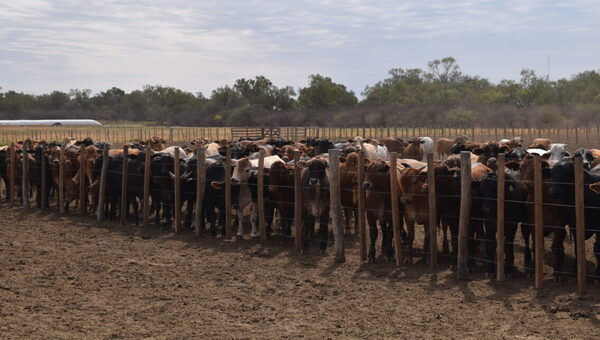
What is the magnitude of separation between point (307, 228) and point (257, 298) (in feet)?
12.6

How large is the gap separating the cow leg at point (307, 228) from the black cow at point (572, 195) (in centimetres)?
450

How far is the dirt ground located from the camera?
25.1ft

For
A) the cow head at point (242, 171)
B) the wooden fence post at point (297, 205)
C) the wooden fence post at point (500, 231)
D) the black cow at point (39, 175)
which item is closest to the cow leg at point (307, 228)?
the wooden fence post at point (297, 205)

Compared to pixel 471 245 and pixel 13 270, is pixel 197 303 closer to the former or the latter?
pixel 13 270

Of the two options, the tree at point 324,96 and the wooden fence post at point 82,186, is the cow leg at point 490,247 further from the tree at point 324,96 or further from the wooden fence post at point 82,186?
the tree at point 324,96

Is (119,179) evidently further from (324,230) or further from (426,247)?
(426,247)

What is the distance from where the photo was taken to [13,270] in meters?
10.7

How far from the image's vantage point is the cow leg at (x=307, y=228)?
40.5ft

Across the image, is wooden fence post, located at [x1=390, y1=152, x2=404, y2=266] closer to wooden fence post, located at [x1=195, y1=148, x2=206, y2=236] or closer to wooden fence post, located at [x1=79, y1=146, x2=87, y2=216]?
wooden fence post, located at [x1=195, y1=148, x2=206, y2=236]

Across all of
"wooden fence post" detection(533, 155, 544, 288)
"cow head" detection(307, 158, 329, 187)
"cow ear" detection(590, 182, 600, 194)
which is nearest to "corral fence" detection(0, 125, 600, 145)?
"cow head" detection(307, 158, 329, 187)

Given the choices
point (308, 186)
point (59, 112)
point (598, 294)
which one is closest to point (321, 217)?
point (308, 186)

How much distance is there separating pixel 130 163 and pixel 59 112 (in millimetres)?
136945

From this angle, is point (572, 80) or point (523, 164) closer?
point (523, 164)

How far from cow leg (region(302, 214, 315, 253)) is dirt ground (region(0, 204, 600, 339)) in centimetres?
39
